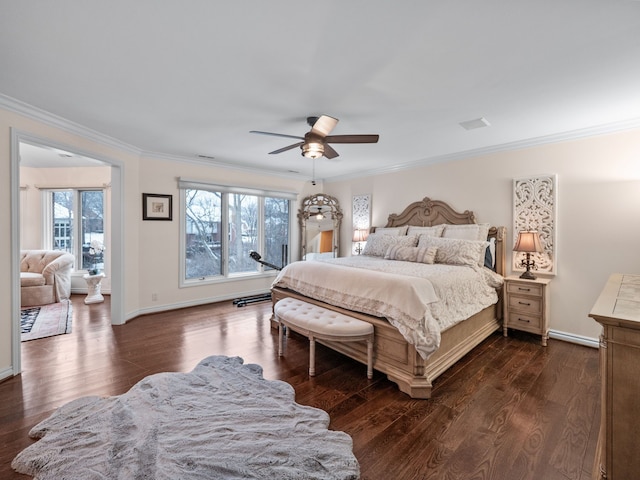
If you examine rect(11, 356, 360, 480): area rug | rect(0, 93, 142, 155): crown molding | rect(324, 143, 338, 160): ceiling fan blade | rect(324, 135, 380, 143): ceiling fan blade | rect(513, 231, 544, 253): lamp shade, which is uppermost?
rect(0, 93, 142, 155): crown molding

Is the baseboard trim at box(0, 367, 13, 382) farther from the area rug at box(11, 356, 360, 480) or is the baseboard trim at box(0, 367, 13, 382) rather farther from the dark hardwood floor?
the area rug at box(11, 356, 360, 480)

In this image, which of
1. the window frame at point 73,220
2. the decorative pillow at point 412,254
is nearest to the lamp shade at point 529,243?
the decorative pillow at point 412,254

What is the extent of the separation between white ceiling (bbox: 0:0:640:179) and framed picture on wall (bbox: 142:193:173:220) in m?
1.25

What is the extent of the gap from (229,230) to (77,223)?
3.26 metres

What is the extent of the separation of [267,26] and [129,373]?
2.97m

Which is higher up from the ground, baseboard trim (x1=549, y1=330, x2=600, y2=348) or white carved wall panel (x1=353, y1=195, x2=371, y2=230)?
white carved wall panel (x1=353, y1=195, x2=371, y2=230)

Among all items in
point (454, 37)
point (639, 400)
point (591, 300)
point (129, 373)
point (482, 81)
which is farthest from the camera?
point (591, 300)

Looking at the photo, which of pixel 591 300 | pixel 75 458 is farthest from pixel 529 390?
pixel 75 458

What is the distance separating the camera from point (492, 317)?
11.9ft

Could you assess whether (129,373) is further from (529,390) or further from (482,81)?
(482,81)

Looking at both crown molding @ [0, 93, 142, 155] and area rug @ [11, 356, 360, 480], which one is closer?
area rug @ [11, 356, 360, 480]

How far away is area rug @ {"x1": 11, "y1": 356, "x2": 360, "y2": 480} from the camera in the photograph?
59.6 inches

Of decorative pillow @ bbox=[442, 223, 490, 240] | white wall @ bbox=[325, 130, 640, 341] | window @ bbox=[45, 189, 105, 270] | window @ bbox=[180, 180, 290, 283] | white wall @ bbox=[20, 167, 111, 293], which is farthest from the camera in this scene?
window @ bbox=[45, 189, 105, 270]

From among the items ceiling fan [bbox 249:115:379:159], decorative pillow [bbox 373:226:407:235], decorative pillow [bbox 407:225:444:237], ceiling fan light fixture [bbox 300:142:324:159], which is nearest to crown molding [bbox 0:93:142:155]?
ceiling fan [bbox 249:115:379:159]
